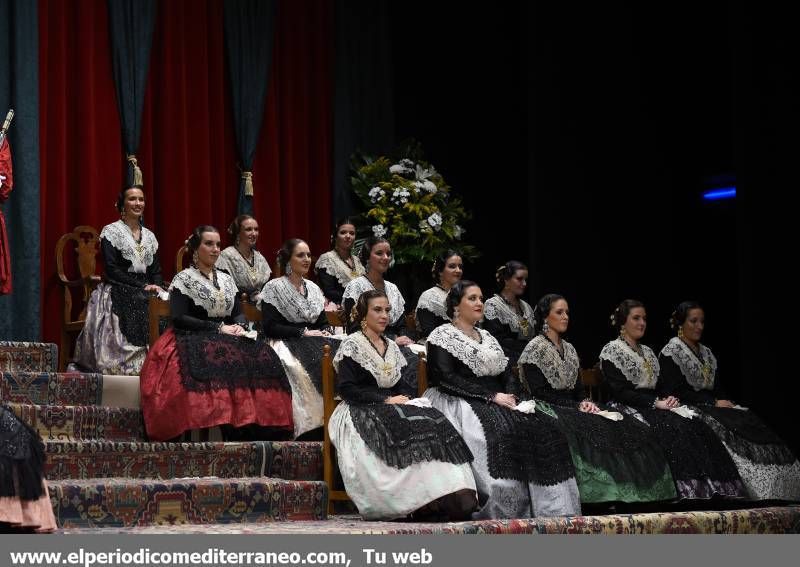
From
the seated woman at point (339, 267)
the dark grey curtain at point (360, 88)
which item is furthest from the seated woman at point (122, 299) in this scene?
the dark grey curtain at point (360, 88)

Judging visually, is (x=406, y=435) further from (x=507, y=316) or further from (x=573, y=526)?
(x=507, y=316)

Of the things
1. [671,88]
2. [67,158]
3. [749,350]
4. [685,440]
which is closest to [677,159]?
[671,88]

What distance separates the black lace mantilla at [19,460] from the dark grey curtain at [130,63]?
159 inches

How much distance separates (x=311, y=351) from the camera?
647 cm

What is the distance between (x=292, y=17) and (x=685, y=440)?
14.8ft

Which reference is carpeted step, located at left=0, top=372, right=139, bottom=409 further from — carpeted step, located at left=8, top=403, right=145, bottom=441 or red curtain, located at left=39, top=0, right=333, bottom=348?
red curtain, located at left=39, top=0, right=333, bottom=348

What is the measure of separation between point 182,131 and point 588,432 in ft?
12.2

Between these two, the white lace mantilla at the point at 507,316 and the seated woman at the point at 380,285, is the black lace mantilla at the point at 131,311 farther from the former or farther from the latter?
the white lace mantilla at the point at 507,316

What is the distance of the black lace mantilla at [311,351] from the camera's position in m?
6.37

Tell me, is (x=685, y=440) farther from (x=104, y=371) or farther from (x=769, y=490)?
(x=104, y=371)

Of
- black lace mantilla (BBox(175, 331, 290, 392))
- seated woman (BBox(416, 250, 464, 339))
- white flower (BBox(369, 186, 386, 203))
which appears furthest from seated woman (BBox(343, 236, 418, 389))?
white flower (BBox(369, 186, 386, 203))

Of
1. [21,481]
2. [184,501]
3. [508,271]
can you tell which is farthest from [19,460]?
[508,271]

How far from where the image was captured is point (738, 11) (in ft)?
23.8
